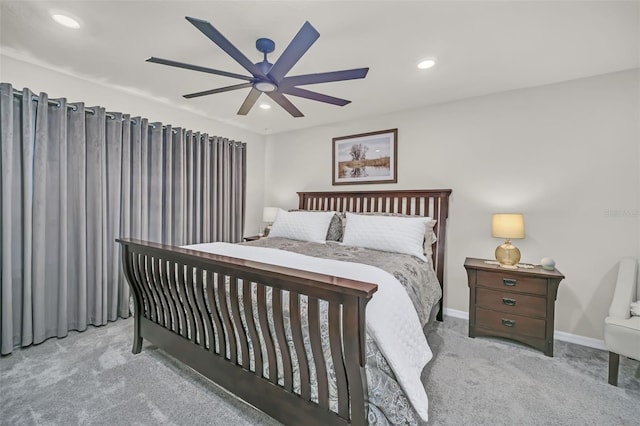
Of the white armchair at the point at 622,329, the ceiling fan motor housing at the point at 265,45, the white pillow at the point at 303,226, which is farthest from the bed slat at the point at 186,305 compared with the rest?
the white armchair at the point at 622,329

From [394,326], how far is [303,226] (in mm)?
1968

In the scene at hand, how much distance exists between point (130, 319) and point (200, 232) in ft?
3.99

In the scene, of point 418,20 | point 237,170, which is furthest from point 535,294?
point 237,170

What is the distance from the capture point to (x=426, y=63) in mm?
2314

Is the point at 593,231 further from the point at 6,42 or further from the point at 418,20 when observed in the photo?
the point at 6,42

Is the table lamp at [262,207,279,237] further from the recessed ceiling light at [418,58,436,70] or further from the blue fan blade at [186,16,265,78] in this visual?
the recessed ceiling light at [418,58,436,70]

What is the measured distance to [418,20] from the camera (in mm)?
1798

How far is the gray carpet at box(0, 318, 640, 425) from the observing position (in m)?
1.60

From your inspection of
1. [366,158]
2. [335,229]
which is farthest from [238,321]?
[366,158]

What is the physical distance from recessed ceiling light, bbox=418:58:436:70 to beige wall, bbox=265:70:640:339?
0.96 m

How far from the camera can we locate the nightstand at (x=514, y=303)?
2314 millimetres

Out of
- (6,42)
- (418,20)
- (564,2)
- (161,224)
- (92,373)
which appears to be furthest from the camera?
(161,224)

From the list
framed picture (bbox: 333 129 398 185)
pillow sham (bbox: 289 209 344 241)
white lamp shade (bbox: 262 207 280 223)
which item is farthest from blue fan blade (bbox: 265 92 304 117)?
white lamp shade (bbox: 262 207 280 223)

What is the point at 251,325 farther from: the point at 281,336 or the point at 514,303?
the point at 514,303
